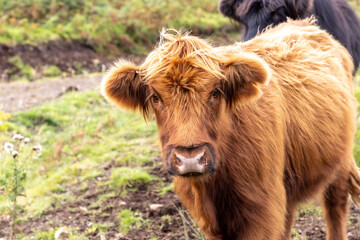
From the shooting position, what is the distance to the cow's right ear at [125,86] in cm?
350

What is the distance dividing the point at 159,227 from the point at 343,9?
14.9 feet

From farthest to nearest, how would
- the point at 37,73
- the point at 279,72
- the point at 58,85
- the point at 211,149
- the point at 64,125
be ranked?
1. the point at 37,73
2. the point at 58,85
3. the point at 64,125
4. the point at 279,72
5. the point at 211,149

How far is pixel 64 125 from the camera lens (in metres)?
9.13

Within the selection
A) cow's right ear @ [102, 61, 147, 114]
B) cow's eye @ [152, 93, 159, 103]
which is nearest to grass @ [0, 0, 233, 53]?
cow's right ear @ [102, 61, 147, 114]

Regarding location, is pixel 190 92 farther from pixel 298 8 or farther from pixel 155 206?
pixel 298 8

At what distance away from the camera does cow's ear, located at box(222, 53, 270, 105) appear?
10.8 ft

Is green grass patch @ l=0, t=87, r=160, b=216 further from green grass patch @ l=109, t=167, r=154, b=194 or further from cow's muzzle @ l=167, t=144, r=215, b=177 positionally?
cow's muzzle @ l=167, t=144, r=215, b=177

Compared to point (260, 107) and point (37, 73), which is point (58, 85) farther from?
point (260, 107)

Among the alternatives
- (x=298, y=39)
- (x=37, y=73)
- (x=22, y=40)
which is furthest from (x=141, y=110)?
(x=22, y=40)

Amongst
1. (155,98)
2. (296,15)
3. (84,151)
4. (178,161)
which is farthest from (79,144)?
(178,161)

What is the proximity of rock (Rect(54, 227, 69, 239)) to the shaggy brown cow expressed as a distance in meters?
1.70

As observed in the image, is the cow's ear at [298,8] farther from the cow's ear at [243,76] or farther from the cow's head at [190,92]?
the cow's ear at [243,76]

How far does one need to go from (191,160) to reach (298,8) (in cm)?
412

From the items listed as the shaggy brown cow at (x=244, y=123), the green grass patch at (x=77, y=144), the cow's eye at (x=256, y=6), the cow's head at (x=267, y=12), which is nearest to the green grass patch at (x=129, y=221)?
the green grass patch at (x=77, y=144)
